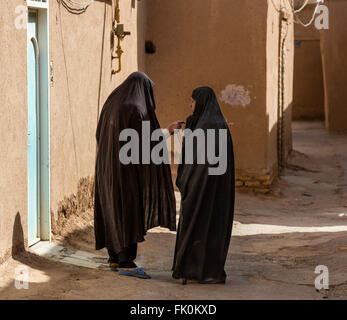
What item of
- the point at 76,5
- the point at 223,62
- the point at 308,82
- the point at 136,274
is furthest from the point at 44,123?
the point at 308,82

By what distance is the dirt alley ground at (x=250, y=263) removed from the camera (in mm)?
4922

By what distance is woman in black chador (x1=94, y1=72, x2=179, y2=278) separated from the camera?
211 inches

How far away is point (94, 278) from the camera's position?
5.29 meters

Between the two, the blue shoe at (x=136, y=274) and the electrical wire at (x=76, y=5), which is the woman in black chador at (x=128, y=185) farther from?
the electrical wire at (x=76, y=5)

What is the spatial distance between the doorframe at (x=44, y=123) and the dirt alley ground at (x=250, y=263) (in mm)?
346

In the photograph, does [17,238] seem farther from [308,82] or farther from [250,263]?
[308,82]

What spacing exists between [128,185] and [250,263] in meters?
1.59

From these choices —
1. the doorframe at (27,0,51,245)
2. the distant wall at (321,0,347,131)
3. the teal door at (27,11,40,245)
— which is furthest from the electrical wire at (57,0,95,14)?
the distant wall at (321,0,347,131)

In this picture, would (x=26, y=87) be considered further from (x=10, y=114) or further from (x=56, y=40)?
(x=56, y=40)

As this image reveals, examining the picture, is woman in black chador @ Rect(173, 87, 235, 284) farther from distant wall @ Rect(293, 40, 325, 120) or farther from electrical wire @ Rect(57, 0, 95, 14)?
distant wall @ Rect(293, 40, 325, 120)

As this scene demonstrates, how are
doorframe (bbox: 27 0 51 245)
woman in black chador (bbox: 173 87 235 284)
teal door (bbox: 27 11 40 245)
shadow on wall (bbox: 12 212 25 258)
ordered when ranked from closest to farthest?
woman in black chador (bbox: 173 87 235 284), shadow on wall (bbox: 12 212 25 258), teal door (bbox: 27 11 40 245), doorframe (bbox: 27 0 51 245)

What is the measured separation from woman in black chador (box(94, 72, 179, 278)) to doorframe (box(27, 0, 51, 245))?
2.54 feet

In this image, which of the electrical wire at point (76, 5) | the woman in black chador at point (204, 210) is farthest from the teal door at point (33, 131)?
the woman in black chador at point (204, 210)

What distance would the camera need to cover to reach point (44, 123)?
612 centimetres
